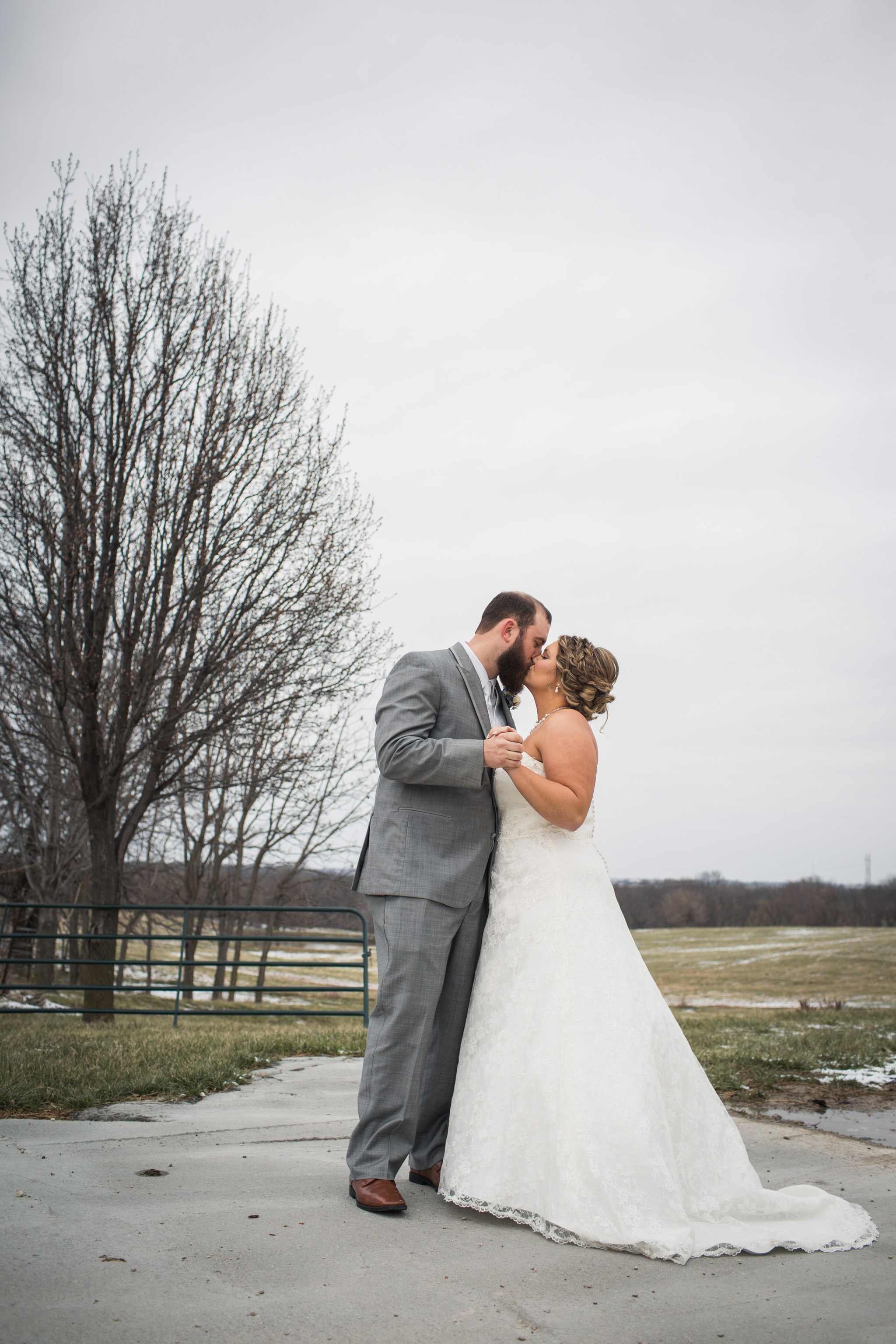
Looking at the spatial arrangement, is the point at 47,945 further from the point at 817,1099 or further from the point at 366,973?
the point at 817,1099

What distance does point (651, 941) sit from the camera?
47406 millimetres

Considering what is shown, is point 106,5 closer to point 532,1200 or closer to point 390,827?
point 390,827

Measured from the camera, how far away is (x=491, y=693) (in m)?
3.49

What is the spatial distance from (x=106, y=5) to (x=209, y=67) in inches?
39.2

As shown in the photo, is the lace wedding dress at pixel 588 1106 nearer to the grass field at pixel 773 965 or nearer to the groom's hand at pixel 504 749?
the groom's hand at pixel 504 749

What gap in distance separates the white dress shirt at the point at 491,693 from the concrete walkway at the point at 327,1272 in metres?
1.60

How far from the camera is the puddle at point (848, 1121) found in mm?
4164

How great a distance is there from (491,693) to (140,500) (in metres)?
6.54

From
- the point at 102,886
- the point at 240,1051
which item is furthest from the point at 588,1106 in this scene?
the point at 102,886

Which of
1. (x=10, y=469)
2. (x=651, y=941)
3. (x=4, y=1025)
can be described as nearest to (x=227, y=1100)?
(x=4, y=1025)

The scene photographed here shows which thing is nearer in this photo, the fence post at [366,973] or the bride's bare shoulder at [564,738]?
the bride's bare shoulder at [564,738]

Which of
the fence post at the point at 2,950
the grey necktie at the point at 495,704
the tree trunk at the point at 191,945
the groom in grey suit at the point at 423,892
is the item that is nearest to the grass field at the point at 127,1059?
the groom in grey suit at the point at 423,892

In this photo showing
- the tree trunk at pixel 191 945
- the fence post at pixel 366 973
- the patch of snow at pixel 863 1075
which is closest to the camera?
the patch of snow at pixel 863 1075

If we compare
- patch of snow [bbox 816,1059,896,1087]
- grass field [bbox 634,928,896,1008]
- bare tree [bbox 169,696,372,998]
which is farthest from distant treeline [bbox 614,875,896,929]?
patch of snow [bbox 816,1059,896,1087]
